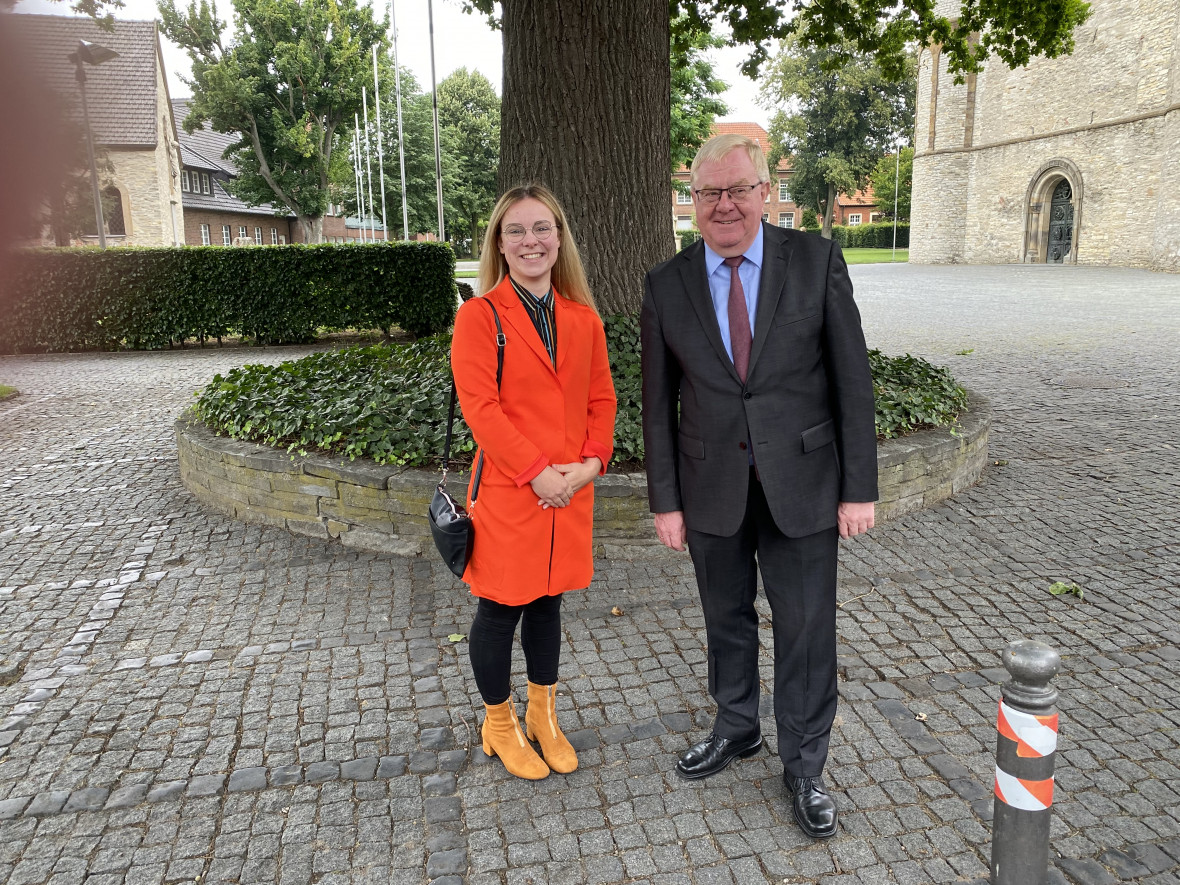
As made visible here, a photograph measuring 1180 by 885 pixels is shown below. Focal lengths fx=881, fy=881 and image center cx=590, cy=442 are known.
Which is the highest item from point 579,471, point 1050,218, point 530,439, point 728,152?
point 1050,218

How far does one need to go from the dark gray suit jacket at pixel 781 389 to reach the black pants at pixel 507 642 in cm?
67

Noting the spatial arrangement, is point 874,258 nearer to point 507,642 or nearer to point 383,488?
point 383,488

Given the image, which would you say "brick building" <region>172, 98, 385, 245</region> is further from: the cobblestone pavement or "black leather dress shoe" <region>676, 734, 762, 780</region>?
"black leather dress shoe" <region>676, 734, 762, 780</region>

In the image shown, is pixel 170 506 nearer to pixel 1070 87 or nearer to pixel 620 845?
pixel 620 845

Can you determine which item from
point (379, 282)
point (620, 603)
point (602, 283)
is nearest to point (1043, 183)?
point (379, 282)

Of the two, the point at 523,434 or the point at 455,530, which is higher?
the point at 523,434

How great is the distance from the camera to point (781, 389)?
2758 mm

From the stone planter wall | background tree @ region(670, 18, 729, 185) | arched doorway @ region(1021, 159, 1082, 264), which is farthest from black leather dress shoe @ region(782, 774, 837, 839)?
arched doorway @ region(1021, 159, 1082, 264)

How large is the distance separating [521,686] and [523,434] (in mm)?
1307

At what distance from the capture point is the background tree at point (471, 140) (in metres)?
59.9

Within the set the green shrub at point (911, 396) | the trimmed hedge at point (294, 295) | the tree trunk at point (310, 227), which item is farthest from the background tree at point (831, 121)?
the green shrub at point (911, 396)

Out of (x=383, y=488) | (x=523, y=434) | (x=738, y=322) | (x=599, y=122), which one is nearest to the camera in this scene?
(x=738, y=322)

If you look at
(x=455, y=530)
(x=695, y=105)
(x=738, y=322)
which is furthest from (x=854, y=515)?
(x=695, y=105)

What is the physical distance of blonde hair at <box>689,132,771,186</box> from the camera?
107 inches
